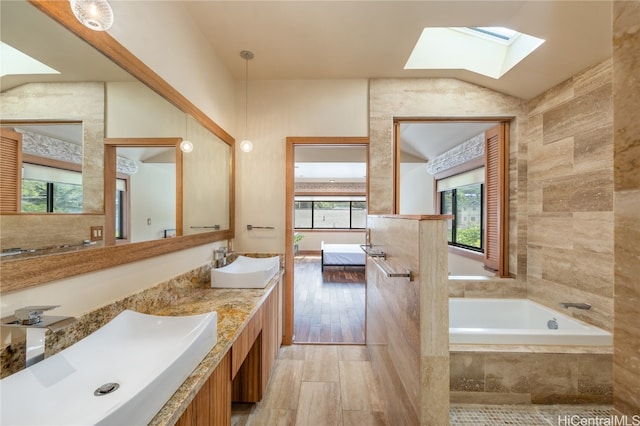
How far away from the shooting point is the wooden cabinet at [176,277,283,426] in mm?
889

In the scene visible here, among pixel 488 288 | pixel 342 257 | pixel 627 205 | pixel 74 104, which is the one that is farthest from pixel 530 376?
pixel 342 257

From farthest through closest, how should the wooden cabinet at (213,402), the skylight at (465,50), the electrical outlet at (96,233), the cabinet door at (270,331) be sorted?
the skylight at (465,50), the cabinet door at (270,331), the electrical outlet at (96,233), the wooden cabinet at (213,402)

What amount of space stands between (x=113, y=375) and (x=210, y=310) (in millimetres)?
589

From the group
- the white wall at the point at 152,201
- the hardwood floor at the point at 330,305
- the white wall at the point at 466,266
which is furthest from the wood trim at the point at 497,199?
the white wall at the point at 152,201

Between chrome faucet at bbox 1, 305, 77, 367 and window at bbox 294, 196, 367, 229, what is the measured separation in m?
7.11

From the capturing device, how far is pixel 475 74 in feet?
7.38

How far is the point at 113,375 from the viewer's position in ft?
2.62

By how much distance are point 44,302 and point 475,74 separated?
3.20 meters

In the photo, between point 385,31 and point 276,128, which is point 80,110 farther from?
point 385,31

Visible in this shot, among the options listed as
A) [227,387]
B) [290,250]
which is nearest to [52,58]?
[227,387]

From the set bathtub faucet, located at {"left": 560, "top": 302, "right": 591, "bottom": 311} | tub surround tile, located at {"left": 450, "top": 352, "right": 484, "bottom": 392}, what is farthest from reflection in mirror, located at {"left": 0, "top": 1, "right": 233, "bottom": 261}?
bathtub faucet, located at {"left": 560, "top": 302, "right": 591, "bottom": 311}

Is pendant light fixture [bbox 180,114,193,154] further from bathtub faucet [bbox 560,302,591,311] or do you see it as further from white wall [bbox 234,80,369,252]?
bathtub faucet [bbox 560,302,591,311]

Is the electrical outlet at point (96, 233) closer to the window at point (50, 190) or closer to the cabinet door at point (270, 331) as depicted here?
the window at point (50, 190)

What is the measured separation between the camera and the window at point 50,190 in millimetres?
784
